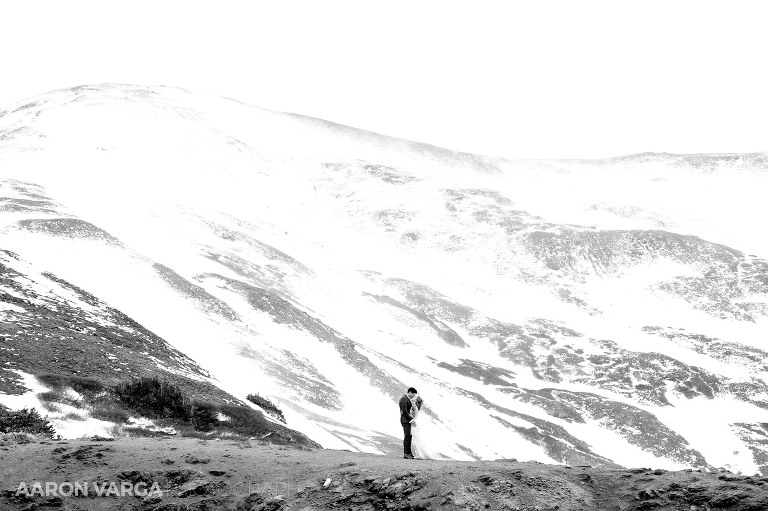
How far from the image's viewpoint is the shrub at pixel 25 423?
1562cm

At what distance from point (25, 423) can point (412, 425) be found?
356 inches

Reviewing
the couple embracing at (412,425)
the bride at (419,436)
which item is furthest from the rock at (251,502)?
the bride at (419,436)

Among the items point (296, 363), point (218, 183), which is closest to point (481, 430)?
point (296, 363)

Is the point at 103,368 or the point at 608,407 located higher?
the point at 103,368

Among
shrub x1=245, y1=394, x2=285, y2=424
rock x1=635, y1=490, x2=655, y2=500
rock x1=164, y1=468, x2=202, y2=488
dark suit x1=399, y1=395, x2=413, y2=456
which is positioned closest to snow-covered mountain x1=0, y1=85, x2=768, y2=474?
shrub x1=245, y1=394, x2=285, y2=424

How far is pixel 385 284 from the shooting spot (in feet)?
285

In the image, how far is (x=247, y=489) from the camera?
40.2 ft

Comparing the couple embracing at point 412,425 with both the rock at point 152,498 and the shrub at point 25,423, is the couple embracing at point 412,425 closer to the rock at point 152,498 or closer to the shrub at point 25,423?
the rock at point 152,498

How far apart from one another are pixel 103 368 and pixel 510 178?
16468cm

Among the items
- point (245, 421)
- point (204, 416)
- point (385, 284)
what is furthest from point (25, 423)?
point (385, 284)

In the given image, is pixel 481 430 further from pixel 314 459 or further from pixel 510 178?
pixel 510 178

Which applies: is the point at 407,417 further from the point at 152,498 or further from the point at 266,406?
the point at 266,406

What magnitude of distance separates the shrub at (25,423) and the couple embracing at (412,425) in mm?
7975

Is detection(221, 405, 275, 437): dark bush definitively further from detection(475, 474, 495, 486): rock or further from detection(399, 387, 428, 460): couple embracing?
detection(475, 474, 495, 486): rock
